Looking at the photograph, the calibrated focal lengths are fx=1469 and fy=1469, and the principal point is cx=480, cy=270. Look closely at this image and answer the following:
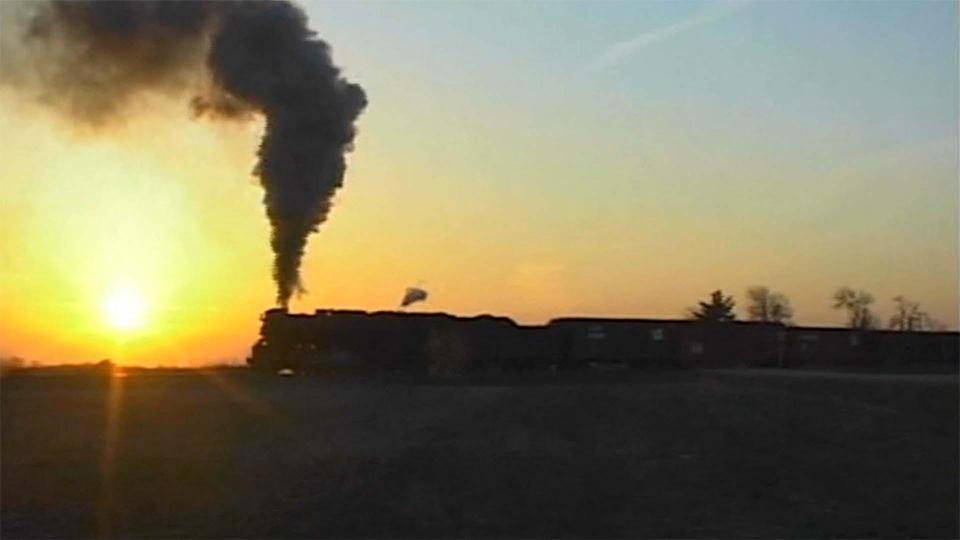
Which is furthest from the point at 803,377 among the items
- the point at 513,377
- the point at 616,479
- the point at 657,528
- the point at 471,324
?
the point at 657,528

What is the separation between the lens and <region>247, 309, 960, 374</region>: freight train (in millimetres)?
43125

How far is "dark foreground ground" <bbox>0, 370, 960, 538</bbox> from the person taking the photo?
19.4 metres

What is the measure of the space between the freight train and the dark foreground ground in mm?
11368

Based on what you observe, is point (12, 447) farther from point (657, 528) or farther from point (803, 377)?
point (803, 377)

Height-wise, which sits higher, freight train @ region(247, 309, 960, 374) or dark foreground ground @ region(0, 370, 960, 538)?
freight train @ region(247, 309, 960, 374)

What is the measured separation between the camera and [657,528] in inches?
750

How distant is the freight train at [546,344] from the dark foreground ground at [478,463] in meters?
11.4

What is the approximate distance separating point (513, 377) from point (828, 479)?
18211 mm

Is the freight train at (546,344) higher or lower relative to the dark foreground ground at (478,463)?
higher

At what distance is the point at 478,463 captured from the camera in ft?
72.7

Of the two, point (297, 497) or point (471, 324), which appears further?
point (471, 324)

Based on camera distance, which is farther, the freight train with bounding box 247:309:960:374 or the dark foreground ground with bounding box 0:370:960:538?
the freight train with bounding box 247:309:960:374

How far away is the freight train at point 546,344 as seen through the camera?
4312 centimetres

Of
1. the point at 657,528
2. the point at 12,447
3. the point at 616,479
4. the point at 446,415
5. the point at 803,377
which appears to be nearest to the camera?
the point at 657,528
